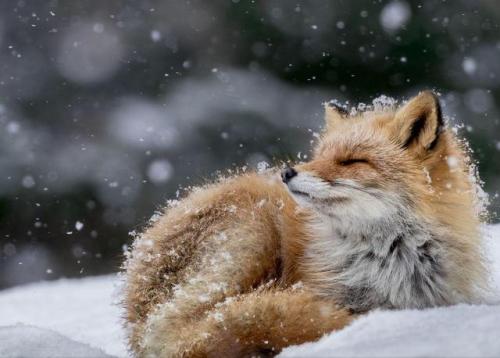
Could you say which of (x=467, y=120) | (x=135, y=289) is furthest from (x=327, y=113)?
(x=467, y=120)

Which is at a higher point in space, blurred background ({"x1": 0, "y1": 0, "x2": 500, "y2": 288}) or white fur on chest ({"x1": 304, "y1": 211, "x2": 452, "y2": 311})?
blurred background ({"x1": 0, "y1": 0, "x2": 500, "y2": 288})

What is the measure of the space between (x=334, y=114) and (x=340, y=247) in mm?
700

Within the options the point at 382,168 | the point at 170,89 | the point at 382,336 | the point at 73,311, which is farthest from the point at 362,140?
the point at 170,89

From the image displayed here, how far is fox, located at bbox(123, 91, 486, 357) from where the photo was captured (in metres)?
2.46

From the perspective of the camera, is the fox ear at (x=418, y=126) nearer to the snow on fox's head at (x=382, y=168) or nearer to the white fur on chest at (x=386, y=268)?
the snow on fox's head at (x=382, y=168)

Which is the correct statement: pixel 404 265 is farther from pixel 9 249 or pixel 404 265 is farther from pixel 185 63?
pixel 9 249

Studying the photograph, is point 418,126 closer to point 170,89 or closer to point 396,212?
point 396,212

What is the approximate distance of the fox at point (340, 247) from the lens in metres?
2.46

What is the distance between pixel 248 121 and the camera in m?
6.70

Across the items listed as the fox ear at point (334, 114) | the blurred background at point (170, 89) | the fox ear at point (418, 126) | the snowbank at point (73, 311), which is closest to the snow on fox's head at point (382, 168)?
the fox ear at point (418, 126)

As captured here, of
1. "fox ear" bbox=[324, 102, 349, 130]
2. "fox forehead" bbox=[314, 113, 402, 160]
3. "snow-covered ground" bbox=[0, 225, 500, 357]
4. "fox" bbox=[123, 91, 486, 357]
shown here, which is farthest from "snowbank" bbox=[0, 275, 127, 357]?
"fox ear" bbox=[324, 102, 349, 130]

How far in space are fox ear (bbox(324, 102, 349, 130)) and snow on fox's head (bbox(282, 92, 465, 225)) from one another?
Answer: 0.95ft

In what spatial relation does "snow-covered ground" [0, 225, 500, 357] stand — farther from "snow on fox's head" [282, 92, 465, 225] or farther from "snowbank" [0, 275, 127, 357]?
"snow on fox's head" [282, 92, 465, 225]

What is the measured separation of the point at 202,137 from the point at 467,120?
2.59 m
